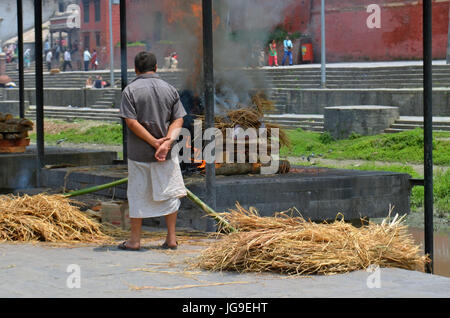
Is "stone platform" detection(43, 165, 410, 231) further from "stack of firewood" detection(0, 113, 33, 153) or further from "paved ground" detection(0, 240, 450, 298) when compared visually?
"stack of firewood" detection(0, 113, 33, 153)

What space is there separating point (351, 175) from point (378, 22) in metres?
29.7

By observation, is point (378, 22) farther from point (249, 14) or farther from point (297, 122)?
point (249, 14)

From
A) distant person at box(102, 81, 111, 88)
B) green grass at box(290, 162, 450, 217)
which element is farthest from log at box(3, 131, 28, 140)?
distant person at box(102, 81, 111, 88)

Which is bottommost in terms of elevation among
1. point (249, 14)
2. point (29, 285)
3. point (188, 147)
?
point (29, 285)

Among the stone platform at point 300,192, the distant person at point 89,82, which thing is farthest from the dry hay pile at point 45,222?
the distant person at point 89,82

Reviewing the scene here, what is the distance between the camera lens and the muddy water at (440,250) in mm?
12250

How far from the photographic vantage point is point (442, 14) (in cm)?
3594

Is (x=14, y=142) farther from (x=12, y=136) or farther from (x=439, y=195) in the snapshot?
(x=439, y=195)

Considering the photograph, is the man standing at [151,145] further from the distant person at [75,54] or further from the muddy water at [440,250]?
the distant person at [75,54]

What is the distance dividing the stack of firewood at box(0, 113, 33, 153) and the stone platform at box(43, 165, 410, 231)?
296cm

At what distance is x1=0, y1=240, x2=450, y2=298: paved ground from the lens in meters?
5.91

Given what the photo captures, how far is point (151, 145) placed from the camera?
771cm
